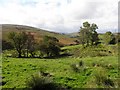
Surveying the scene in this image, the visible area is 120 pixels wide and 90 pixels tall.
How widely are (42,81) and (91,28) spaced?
74.7 meters

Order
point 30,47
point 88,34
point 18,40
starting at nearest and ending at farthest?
point 18,40, point 30,47, point 88,34

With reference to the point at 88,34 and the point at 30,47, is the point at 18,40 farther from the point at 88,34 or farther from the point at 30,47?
the point at 88,34

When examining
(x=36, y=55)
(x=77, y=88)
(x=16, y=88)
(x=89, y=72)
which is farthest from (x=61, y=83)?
(x=36, y=55)

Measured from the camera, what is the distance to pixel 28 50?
6331cm

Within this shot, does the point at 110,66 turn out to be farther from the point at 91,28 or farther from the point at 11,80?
the point at 91,28

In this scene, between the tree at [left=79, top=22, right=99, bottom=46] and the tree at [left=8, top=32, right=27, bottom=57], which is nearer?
the tree at [left=8, top=32, right=27, bottom=57]

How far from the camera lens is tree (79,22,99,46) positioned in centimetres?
8984

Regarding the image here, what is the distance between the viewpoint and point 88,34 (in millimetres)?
90500

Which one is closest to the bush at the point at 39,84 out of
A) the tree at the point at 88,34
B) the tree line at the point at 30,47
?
the tree line at the point at 30,47

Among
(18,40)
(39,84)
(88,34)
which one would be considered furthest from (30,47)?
(39,84)

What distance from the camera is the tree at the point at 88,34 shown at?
8984cm

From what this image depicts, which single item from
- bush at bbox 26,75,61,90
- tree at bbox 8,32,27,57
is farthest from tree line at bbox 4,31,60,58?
bush at bbox 26,75,61,90

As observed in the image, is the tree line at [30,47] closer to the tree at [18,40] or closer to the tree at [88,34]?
the tree at [18,40]

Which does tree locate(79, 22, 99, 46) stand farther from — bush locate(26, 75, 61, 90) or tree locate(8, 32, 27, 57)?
bush locate(26, 75, 61, 90)
